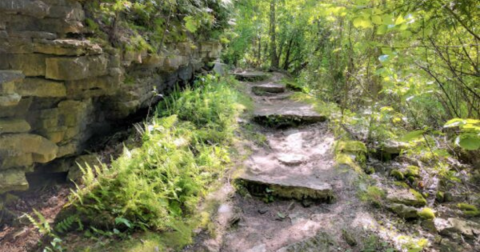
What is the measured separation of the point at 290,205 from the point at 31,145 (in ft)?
11.0

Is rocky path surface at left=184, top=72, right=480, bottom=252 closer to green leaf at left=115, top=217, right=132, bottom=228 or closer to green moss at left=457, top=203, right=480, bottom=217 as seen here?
green moss at left=457, top=203, right=480, bottom=217

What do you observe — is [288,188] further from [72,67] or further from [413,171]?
[72,67]

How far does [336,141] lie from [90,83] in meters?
4.23

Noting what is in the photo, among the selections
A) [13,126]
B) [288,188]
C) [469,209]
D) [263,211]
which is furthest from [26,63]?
[469,209]

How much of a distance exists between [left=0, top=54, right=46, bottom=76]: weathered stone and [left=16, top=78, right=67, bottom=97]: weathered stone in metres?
0.10

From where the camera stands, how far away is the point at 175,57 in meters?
6.68

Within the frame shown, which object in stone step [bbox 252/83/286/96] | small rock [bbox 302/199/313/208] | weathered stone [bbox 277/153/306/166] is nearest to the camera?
small rock [bbox 302/199/313/208]

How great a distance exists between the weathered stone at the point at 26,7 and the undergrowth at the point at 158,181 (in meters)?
Result: 1.91

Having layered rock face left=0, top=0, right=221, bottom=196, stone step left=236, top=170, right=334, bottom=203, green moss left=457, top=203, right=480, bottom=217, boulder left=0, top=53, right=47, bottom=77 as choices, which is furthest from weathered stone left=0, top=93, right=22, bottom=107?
green moss left=457, top=203, right=480, bottom=217

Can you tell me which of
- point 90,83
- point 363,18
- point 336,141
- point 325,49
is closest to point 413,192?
point 336,141

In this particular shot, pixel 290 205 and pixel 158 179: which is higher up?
pixel 158 179

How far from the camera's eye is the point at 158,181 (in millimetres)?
3865

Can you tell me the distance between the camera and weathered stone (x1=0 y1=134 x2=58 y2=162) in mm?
3680

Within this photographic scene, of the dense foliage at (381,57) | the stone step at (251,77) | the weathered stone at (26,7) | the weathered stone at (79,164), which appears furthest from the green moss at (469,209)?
the stone step at (251,77)
